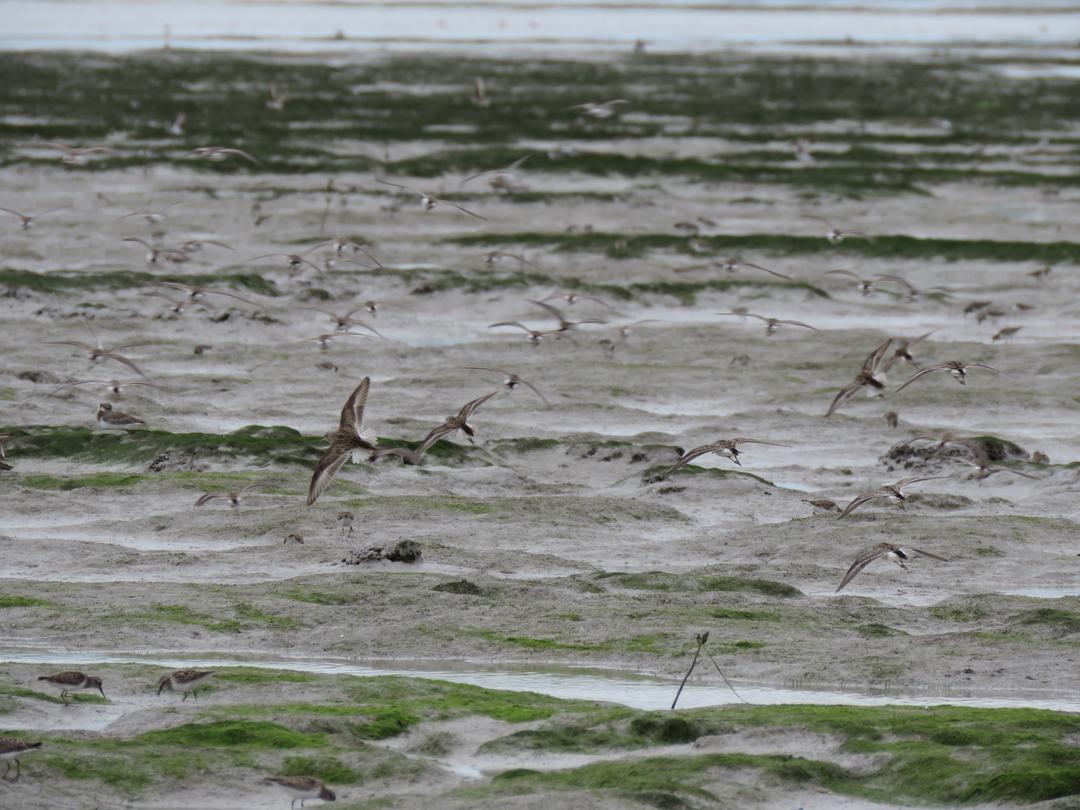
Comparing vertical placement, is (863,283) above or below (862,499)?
above

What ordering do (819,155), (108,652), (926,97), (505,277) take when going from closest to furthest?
(108,652) < (505,277) < (819,155) < (926,97)

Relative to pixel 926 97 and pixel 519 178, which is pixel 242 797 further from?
pixel 926 97

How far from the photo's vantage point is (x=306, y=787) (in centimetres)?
916

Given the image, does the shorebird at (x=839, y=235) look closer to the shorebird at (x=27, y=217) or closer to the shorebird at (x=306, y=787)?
the shorebird at (x=27, y=217)

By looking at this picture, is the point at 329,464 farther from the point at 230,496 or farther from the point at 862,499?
the point at 862,499

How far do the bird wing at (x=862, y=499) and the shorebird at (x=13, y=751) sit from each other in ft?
24.3

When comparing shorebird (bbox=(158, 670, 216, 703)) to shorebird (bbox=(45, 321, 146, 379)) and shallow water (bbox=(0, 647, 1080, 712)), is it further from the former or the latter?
shorebird (bbox=(45, 321, 146, 379))

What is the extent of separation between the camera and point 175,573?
1404 centimetres

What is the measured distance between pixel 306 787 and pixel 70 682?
209cm

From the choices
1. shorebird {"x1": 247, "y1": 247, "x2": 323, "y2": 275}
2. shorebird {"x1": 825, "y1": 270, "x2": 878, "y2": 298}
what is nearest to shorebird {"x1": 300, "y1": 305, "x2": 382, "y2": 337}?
shorebird {"x1": 247, "y1": 247, "x2": 323, "y2": 275}

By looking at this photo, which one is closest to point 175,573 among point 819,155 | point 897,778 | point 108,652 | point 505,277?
point 108,652

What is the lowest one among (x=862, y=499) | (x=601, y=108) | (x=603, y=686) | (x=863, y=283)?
(x=603, y=686)

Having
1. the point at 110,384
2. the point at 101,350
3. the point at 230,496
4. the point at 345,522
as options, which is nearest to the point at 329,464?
the point at 345,522

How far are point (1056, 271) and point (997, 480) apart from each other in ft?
41.2
